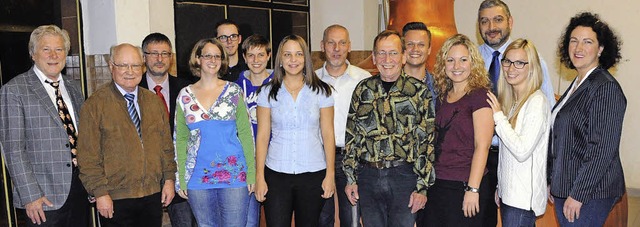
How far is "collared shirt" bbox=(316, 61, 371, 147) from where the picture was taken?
10.2 ft

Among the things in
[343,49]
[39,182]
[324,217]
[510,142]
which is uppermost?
[343,49]

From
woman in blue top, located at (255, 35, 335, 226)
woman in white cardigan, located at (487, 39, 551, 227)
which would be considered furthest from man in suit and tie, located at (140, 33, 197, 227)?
woman in white cardigan, located at (487, 39, 551, 227)

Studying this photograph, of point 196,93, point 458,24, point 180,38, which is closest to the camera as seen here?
point 196,93

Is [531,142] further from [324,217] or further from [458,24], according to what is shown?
[458,24]

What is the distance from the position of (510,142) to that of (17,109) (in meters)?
2.24

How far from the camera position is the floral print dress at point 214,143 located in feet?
8.91

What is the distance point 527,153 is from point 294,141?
1093mm

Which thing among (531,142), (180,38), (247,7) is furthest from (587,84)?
(247,7)

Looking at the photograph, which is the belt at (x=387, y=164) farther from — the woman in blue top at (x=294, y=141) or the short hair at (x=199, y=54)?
the short hair at (x=199, y=54)

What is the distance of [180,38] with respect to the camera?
200 inches

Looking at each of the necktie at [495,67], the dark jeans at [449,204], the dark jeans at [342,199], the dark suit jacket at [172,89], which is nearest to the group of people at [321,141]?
the dark jeans at [449,204]

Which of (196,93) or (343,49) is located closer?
(196,93)

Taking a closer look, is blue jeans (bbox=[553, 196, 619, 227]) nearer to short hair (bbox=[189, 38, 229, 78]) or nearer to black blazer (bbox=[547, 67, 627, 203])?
black blazer (bbox=[547, 67, 627, 203])

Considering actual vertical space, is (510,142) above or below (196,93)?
below
